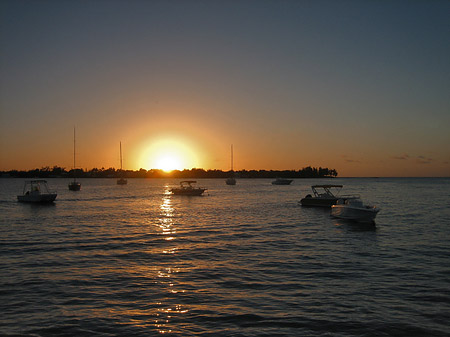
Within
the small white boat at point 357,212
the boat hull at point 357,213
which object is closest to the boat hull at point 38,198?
the small white boat at point 357,212

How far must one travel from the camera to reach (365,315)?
12586mm

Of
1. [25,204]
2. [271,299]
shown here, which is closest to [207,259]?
[271,299]

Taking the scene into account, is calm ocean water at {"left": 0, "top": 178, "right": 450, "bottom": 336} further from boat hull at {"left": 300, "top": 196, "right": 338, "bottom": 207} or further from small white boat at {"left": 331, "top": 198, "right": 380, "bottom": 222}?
boat hull at {"left": 300, "top": 196, "right": 338, "bottom": 207}

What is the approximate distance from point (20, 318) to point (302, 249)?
17543 mm

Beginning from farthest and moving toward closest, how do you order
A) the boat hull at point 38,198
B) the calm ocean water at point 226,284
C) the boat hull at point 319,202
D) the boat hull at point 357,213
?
the boat hull at point 38,198 → the boat hull at point 319,202 → the boat hull at point 357,213 → the calm ocean water at point 226,284

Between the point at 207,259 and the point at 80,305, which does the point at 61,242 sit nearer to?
the point at 207,259

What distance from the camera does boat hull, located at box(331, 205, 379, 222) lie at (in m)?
37.8

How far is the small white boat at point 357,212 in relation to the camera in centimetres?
3788

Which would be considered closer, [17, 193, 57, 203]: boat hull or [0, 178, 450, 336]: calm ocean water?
[0, 178, 450, 336]: calm ocean water

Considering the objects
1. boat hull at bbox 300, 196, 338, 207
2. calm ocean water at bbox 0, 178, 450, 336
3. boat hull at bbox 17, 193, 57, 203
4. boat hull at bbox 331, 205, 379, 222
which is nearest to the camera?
calm ocean water at bbox 0, 178, 450, 336

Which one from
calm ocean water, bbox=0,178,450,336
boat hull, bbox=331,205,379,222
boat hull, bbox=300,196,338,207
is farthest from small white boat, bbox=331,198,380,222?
boat hull, bbox=300,196,338,207

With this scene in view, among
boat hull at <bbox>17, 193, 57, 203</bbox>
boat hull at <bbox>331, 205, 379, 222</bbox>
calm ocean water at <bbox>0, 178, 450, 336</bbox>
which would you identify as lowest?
calm ocean water at <bbox>0, 178, 450, 336</bbox>

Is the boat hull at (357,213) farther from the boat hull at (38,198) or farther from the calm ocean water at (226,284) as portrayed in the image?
the boat hull at (38,198)

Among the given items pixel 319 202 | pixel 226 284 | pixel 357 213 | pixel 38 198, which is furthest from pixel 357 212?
pixel 38 198
